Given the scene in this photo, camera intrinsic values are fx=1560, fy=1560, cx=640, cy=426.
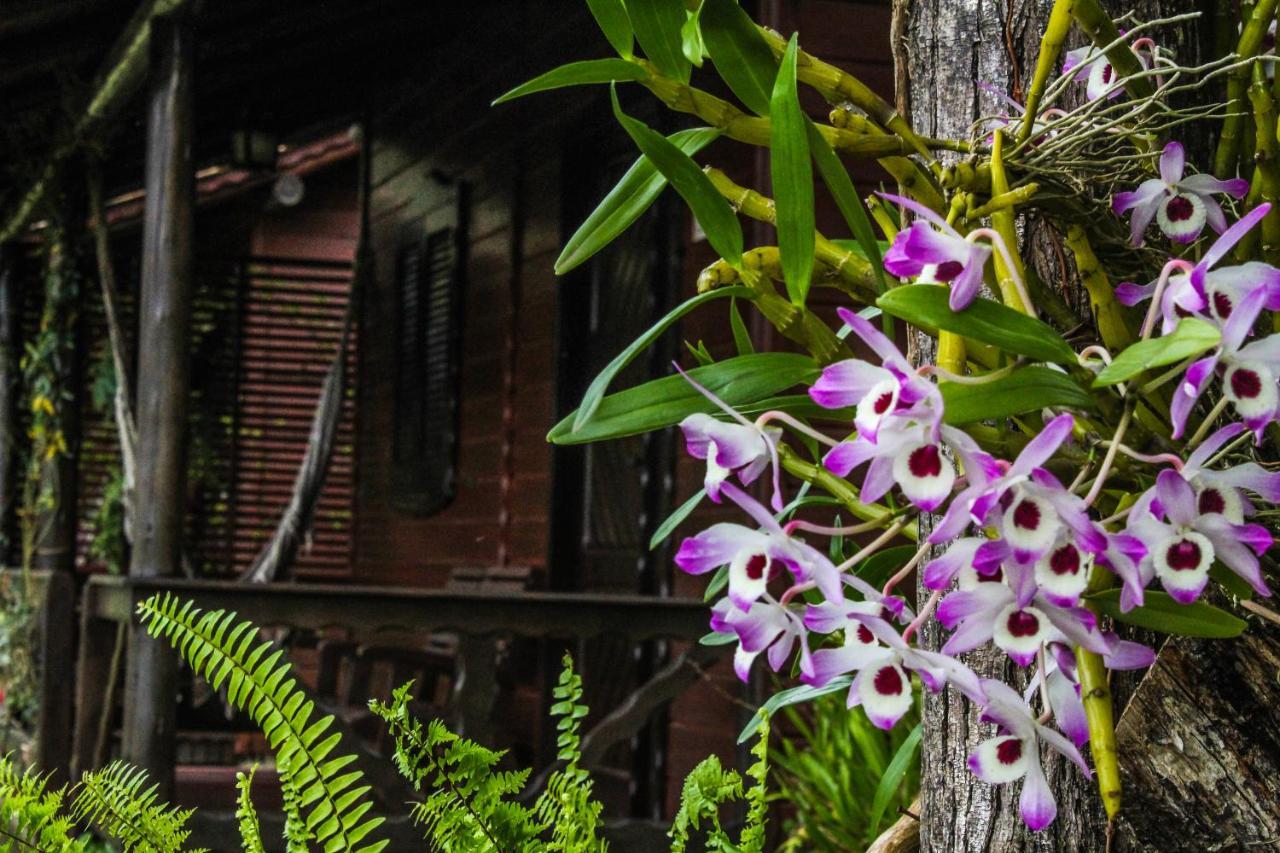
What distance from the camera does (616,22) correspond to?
82 cm

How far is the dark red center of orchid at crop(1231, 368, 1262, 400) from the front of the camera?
66 centimetres

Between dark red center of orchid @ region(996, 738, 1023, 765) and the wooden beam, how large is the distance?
4468 millimetres

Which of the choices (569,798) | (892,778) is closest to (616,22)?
(569,798)

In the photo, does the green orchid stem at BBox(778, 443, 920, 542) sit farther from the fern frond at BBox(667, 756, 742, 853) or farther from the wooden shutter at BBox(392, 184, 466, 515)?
the wooden shutter at BBox(392, 184, 466, 515)

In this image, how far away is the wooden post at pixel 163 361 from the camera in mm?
4184

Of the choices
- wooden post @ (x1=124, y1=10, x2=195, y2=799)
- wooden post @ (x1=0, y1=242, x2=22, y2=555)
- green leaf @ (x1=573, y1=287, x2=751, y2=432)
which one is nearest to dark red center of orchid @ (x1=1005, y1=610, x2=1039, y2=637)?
green leaf @ (x1=573, y1=287, x2=751, y2=432)

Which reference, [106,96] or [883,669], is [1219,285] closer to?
[883,669]

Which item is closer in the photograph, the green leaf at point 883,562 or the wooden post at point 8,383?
the green leaf at point 883,562

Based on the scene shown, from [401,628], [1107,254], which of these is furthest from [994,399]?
[401,628]

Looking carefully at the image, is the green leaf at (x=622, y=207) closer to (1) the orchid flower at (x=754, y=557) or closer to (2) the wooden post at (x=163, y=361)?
(1) the orchid flower at (x=754, y=557)

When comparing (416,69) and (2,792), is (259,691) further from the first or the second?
(416,69)

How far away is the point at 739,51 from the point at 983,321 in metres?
0.21

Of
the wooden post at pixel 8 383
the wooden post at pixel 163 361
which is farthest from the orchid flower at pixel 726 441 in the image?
the wooden post at pixel 8 383

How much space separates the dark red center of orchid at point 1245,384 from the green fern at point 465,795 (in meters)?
0.47
